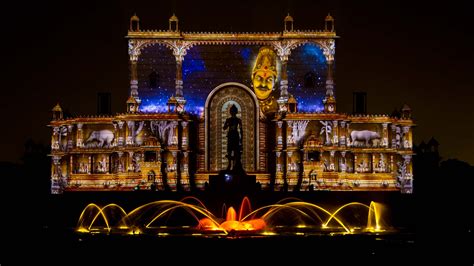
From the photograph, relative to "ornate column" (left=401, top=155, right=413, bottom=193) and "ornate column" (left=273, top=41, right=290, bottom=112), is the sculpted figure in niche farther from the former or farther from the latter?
"ornate column" (left=401, top=155, right=413, bottom=193)

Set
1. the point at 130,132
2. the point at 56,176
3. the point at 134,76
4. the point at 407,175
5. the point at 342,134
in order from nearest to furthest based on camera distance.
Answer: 1. the point at 342,134
2. the point at 130,132
3. the point at 134,76
4. the point at 407,175
5. the point at 56,176

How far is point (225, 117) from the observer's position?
75.1 m

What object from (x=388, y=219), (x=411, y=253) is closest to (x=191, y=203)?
(x=388, y=219)

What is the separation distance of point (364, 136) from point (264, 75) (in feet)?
29.3

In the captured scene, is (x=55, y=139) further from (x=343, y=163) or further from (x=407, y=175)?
(x=407, y=175)

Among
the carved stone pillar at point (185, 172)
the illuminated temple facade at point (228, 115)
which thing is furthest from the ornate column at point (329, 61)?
the carved stone pillar at point (185, 172)

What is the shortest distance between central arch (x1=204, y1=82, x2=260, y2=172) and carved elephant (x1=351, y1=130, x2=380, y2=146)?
7434mm

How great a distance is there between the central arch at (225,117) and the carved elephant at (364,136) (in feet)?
24.4

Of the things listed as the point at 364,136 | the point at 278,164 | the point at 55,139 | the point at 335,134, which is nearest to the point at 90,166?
the point at 55,139

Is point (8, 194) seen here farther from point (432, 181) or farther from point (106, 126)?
point (432, 181)

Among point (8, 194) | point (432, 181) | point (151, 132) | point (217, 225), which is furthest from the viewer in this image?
point (432, 181)

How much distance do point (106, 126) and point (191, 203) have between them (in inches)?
755

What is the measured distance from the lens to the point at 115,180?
244 feet

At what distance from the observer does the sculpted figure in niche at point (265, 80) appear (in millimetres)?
75438
